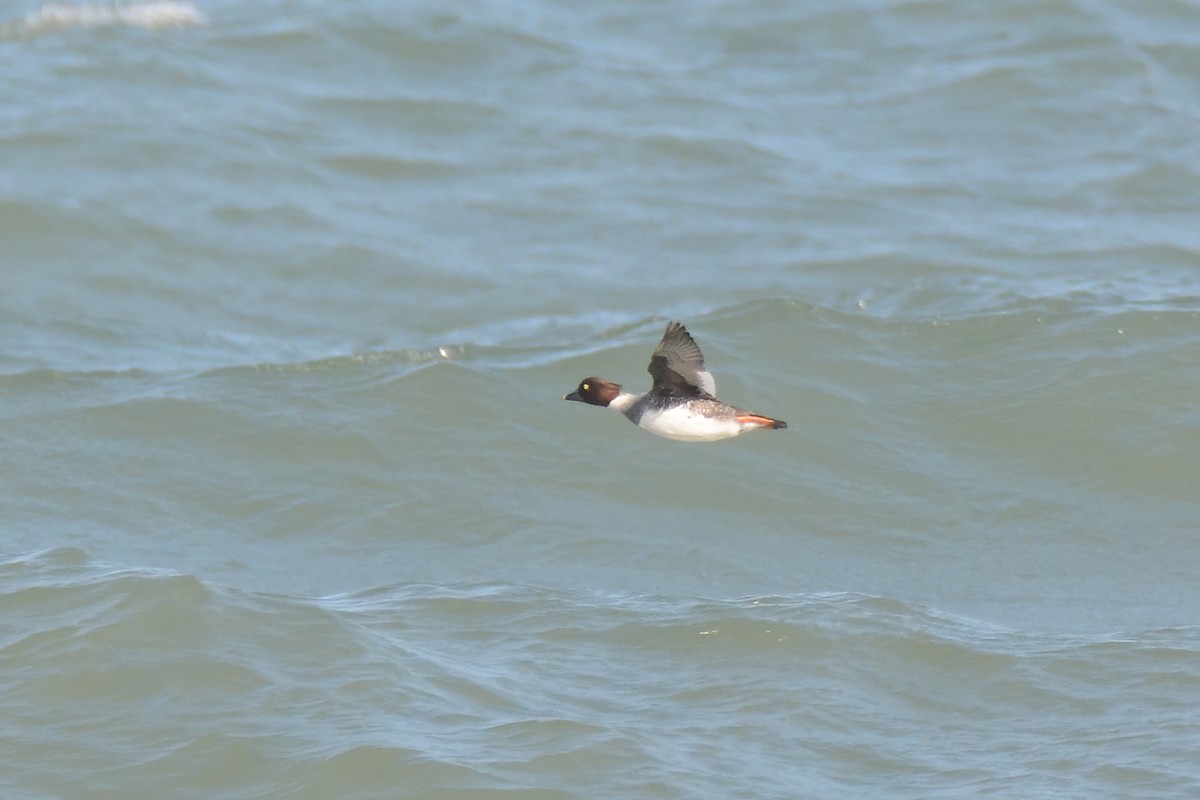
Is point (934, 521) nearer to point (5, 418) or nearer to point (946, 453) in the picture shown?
point (946, 453)

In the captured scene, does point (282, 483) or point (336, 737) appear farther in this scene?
point (282, 483)

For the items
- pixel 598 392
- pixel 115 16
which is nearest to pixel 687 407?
→ pixel 598 392

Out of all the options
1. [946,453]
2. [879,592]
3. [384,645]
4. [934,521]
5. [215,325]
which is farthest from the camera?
[215,325]

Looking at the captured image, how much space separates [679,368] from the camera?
9523 millimetres

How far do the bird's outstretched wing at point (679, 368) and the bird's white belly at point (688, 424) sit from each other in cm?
13

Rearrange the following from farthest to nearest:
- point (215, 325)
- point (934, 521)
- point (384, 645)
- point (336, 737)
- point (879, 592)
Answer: point (215, 325) → point (934, 521) → point (879, 592) → point (384, 645) → point (336, 737)

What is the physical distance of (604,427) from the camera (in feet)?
45.9

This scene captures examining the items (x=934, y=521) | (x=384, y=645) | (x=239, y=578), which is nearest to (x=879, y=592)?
(x=934, y=521)

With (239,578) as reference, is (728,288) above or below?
above

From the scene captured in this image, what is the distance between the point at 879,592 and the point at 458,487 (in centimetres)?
352

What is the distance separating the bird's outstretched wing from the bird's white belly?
0.42 feet

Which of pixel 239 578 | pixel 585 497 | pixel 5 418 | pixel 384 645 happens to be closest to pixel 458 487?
pixel 585 497

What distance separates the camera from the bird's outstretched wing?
30.4 feet

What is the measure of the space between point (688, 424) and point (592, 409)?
15.7 ft
